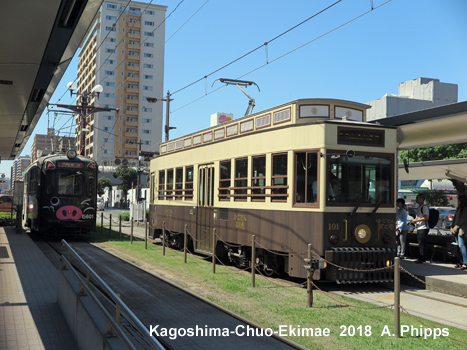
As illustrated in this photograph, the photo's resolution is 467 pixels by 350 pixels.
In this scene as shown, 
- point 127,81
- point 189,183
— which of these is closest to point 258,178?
point 189,183

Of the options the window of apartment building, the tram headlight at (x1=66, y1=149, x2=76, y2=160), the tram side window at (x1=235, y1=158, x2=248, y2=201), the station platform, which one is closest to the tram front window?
the tram side window at (x1=235, y1=158, x2=248, y2=201)

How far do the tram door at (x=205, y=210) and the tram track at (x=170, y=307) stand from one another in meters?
2.23

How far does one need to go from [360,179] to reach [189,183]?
6752 mm

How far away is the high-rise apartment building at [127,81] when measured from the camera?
318 ft

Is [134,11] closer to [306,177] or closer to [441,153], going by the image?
[441,153]

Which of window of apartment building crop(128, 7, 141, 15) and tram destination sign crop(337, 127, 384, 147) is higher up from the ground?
window of apartment building crop(128, 7, 141, 15)

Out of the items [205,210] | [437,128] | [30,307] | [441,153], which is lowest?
[30,307]

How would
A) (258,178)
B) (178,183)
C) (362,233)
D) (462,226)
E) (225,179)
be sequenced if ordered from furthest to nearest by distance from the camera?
(178,183) < (225,179) < (462,226) < (258,178) < (362,233)

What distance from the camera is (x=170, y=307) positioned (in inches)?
343

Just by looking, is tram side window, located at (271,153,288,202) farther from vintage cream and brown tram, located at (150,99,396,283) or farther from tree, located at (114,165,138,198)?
tree, located at (114,165,138,198)

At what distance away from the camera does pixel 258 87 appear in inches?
787

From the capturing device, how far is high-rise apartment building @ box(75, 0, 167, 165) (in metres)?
96.9

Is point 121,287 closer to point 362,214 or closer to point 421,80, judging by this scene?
point 362,214

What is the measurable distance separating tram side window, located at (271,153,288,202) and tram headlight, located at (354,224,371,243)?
1.64 m
